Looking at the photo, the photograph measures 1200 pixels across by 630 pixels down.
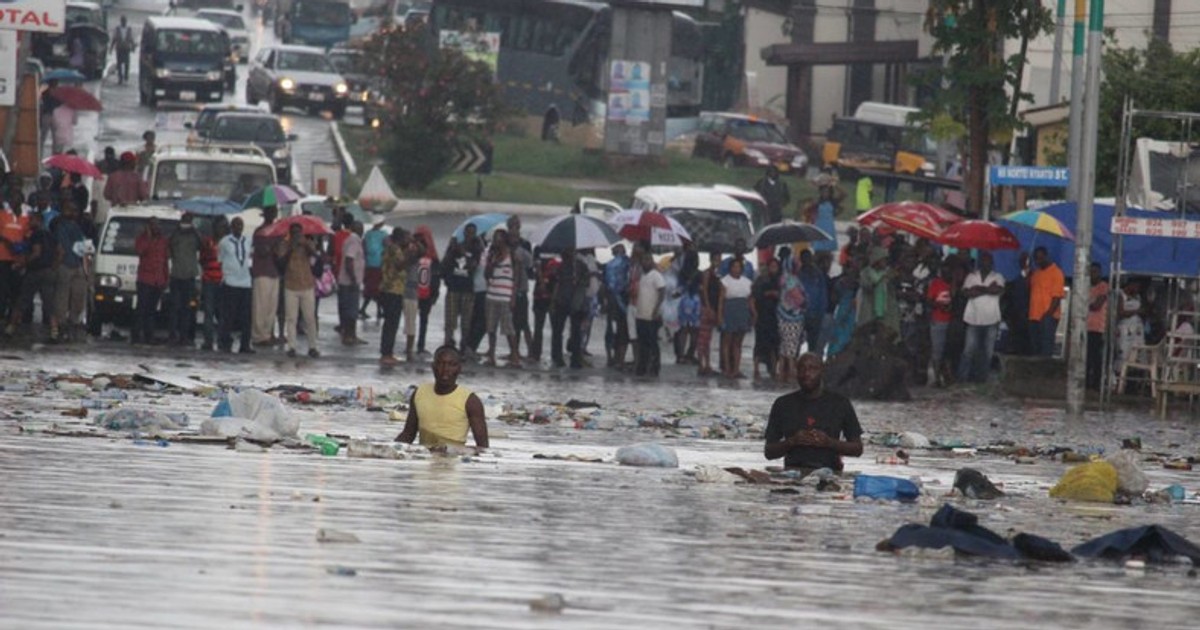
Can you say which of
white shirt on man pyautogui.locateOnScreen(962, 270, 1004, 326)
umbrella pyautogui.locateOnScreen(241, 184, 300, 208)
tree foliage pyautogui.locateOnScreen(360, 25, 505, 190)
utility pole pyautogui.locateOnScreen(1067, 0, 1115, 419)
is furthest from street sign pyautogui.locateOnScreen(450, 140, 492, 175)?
utility pole pyautogui.locateOnScreen(1067, 0, 1115, 419)

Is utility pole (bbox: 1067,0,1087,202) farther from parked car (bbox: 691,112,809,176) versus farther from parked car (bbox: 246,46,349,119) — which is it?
parked car (bbox: 246,46,349,119)

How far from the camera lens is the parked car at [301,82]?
65.9 metres

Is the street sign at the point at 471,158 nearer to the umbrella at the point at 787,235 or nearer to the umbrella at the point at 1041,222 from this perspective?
the umbrella at the point at 787,235

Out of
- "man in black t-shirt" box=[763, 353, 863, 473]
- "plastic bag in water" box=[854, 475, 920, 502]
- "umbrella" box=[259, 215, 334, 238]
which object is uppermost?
"umbrella" box=[259, 215, 334, 238]

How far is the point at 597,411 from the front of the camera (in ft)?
80.6

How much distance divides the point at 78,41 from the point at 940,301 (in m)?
41.3

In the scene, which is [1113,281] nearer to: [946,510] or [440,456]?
[440,456]

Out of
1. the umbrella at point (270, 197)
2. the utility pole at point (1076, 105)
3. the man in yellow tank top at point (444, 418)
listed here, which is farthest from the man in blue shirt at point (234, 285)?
the man in yellow tank top at point (444, 418)

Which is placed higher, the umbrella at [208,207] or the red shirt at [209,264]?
the umbrella at [208,207]

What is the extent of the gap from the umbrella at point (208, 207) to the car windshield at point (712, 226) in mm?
8104

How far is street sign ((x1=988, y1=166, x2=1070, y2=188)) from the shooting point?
32125 millimetres

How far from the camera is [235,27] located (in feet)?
276

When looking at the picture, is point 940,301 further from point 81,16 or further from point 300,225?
point 81,16

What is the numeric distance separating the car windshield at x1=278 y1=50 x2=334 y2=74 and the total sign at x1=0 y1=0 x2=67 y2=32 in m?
32.6
